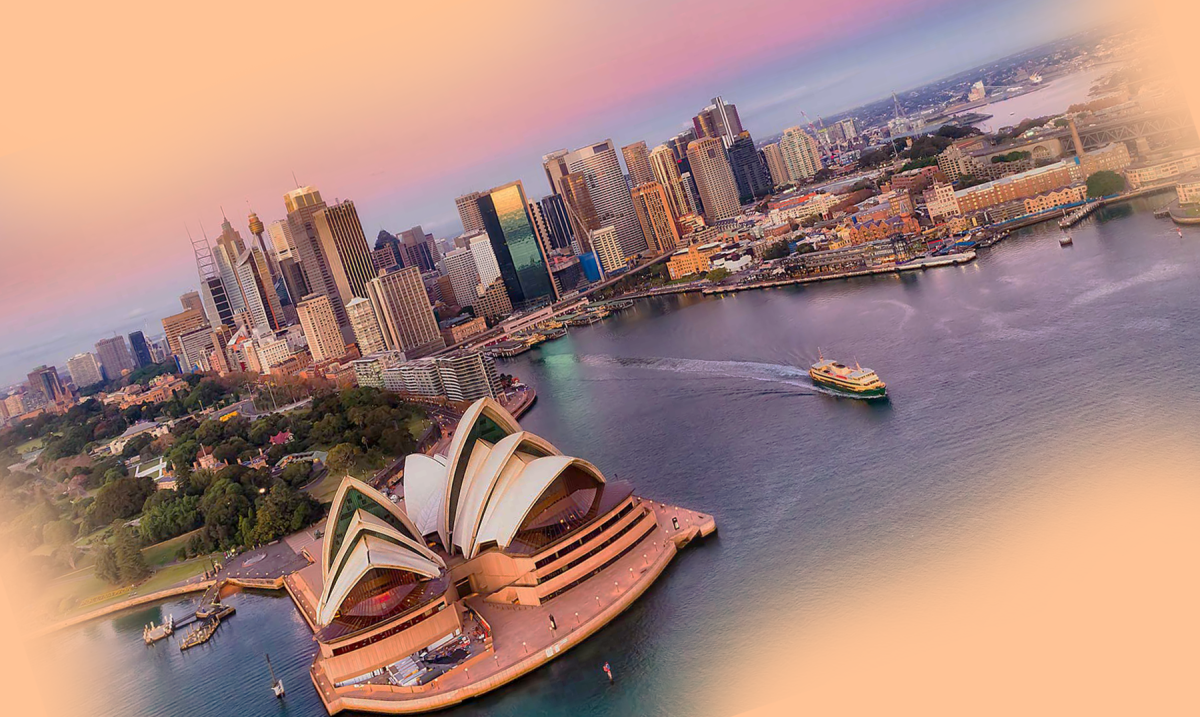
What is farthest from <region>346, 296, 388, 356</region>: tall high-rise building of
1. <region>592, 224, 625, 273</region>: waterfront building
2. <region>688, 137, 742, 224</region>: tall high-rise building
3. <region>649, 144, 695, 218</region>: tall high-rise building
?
<region>688, 137, 742, 224</region>: tall high-rise building

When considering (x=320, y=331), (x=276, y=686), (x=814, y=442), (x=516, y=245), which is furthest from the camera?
(x=516, y=245)

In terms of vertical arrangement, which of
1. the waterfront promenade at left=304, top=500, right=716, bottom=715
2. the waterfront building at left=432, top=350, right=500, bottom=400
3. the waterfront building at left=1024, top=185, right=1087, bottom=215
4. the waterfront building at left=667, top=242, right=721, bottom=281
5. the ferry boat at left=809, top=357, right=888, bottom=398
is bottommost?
the waterfront promenade at left=304, top=500, right=716, bottom=715

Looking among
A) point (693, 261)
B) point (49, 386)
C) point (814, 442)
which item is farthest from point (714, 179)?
point (814, 442)

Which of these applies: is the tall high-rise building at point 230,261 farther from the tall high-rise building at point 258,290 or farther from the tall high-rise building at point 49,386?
the tall high-rise building at point 49,386

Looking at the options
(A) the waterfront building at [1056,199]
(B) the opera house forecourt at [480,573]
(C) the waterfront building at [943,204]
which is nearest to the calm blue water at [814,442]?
(B) the opera house forecourt at [480,573]

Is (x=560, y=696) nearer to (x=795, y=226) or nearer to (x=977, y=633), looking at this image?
(x=977, y=633)

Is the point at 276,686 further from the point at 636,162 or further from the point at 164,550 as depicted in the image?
the point at 636,162

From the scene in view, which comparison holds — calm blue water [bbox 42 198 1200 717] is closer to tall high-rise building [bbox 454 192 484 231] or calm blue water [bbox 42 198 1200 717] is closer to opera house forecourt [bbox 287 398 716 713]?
opera house forecourt [bbox 287 398 716 713]
